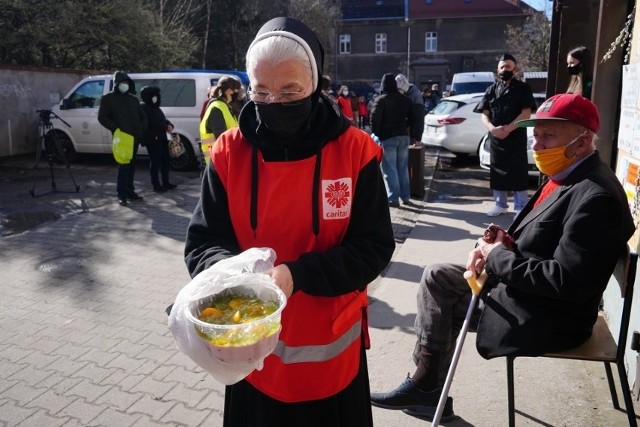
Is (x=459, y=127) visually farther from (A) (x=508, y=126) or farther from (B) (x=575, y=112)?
(B) (x=575, y=112)

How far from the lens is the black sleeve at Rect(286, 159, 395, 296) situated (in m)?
1.65

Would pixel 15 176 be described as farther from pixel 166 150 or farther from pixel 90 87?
pixel 166 150

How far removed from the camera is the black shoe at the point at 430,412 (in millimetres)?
2967

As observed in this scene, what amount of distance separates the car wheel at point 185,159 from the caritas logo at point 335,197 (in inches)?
399

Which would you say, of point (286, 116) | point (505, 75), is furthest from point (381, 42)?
point (286, 116)

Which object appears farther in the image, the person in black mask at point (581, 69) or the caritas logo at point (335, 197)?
the person in black mask at point (581, 69)

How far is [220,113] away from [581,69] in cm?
375

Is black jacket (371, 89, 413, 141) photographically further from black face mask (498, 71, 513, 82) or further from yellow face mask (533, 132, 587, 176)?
yellow face mask (533, 132, 587, 176)

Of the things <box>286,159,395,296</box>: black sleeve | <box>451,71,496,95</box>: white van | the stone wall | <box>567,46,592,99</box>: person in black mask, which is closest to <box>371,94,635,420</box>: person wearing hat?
<box>286,159,395,296</box>: black sleeve

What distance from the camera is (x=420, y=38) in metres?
49.2

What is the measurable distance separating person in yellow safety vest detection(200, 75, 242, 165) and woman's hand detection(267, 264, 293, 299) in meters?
4.62

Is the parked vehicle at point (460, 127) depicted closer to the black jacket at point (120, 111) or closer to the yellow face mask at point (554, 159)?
the black jacket at point (120, 111)

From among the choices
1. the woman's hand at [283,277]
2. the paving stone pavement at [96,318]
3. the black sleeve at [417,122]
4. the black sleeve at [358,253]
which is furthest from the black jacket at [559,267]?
the black sleeve at [417,122]

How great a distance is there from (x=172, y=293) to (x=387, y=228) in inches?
140
